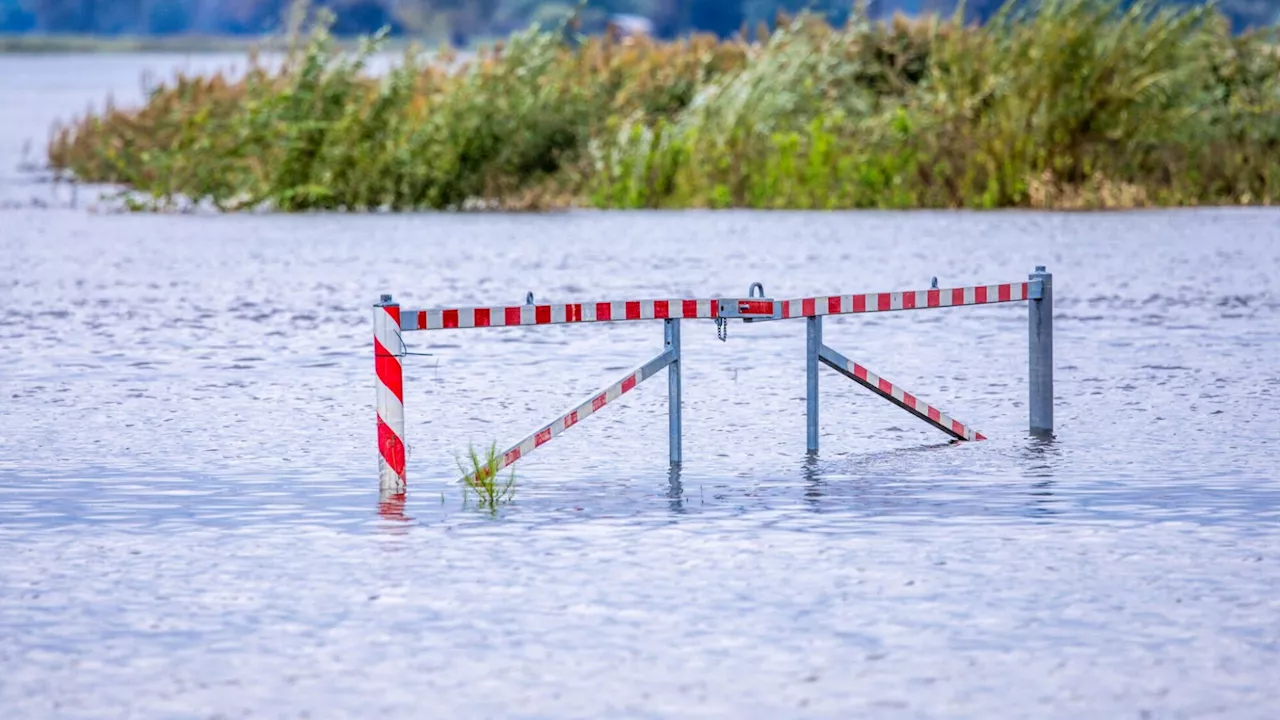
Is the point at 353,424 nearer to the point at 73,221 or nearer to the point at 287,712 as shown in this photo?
the point at 287,712

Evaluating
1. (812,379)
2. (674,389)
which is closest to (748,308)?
(674,389)

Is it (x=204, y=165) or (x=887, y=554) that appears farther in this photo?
(x=204, y=165)

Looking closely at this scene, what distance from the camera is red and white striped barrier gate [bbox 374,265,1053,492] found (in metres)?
11.9

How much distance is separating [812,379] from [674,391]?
83cm

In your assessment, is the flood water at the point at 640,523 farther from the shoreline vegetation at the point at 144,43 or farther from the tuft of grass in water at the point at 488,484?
the shoreline vegetation at the point at 144,43

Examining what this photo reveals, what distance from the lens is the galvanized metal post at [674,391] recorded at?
42.1ft

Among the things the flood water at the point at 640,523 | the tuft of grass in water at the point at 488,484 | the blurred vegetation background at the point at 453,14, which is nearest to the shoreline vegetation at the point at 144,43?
the blurred vegetation background at the point at 453,14

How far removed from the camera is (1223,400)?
15.7 metres

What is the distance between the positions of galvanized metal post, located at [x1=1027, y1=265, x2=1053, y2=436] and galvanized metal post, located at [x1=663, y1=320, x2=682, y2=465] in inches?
87.7

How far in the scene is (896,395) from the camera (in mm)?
13594

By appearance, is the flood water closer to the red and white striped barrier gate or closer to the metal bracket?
the red and white striped barrier gate

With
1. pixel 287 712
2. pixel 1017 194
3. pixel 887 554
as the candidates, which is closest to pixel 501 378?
pixel 887 554

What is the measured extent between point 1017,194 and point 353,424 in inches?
868

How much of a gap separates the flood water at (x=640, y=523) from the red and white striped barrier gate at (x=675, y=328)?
0.86 feet
